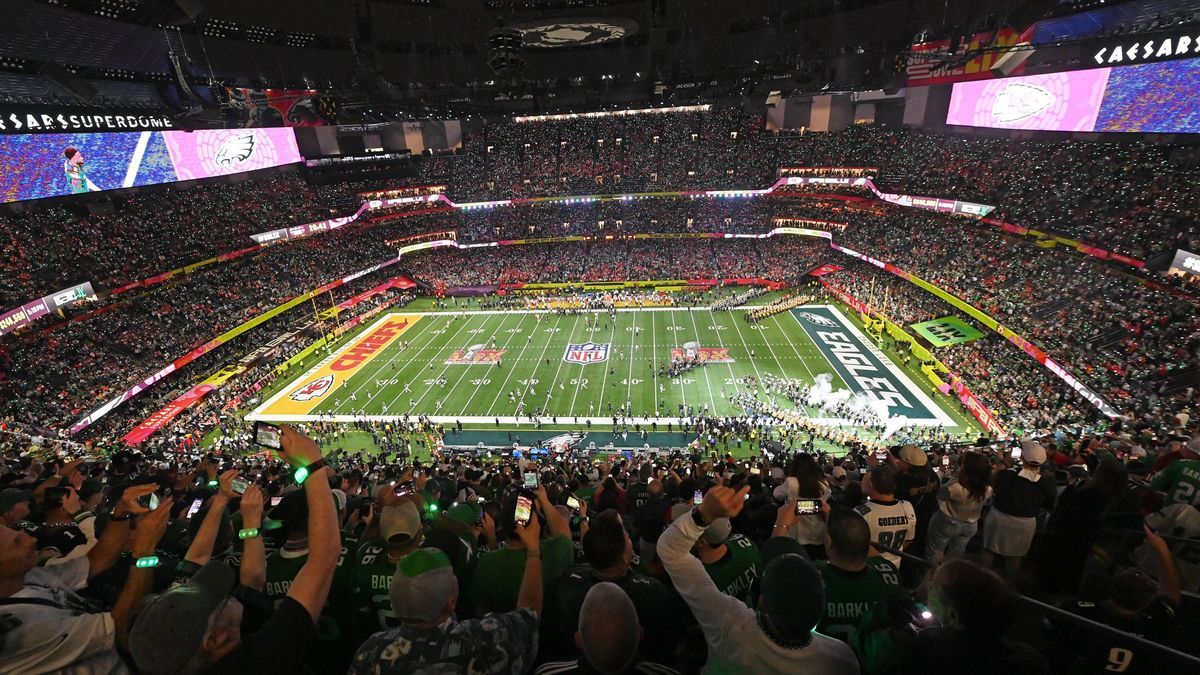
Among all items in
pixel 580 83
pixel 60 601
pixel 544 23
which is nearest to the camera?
pixel 60 601

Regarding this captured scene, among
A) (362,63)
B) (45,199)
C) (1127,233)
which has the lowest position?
(1127,233)

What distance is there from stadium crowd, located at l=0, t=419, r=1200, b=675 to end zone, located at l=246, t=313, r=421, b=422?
3111 cm

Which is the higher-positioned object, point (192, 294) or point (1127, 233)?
point (1127, 233)

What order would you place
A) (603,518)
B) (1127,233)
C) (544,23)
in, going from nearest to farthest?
(603,518) < (1127,233) < (544,23)

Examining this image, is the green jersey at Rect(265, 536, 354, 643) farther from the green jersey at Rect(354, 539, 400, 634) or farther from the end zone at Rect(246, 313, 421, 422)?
the end zone at Rect(246, 313, 421, 422)

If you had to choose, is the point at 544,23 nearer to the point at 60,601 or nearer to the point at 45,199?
the point at 45,199

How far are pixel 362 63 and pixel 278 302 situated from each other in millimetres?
20695

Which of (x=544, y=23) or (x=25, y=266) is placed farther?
(x=544, y=23)

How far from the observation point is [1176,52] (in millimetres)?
25703

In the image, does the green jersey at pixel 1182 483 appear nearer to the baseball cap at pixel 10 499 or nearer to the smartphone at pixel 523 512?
the smartphone at pixel 523 512

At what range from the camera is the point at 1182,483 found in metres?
6.26

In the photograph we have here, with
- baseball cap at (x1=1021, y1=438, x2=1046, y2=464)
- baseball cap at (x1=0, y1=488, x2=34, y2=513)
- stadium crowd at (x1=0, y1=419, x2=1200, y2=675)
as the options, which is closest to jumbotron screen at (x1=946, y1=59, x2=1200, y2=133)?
baseball cap at (x1=1021, y1=438, x2=1046, y2=464)

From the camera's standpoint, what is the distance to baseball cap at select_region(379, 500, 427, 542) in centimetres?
450

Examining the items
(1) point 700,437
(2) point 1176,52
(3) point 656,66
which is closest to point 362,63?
(3) point 656,66
